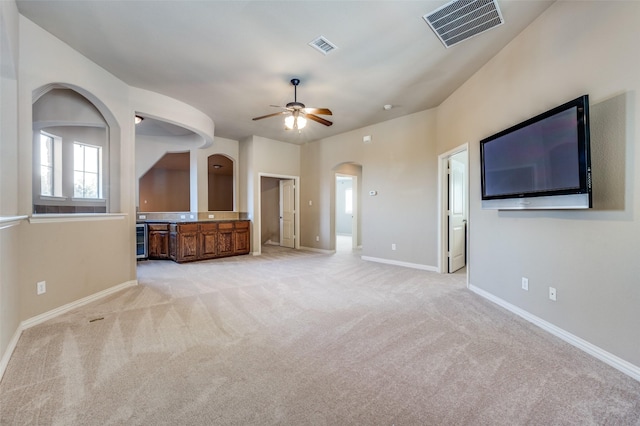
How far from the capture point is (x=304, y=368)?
6.18 feet

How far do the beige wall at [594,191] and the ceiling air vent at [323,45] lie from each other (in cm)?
193

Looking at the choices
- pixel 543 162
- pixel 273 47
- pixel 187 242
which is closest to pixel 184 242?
pixel 187 242

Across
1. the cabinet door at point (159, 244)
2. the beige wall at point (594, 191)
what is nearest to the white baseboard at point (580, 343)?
the beige wall at point (594, 191)

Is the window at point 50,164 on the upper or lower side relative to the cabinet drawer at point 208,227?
upper

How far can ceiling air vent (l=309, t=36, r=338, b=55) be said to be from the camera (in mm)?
2828

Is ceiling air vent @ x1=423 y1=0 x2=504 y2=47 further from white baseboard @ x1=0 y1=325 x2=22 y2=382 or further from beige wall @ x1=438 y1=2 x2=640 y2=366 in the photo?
white baseboard @ x1=0 y1=325 x2=22 y2=382

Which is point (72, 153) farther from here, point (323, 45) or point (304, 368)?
point (304, 368)

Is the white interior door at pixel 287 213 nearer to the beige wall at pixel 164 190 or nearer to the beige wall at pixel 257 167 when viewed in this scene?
the beige wall at pixel 257 167

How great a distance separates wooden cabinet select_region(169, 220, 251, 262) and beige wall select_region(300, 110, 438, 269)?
2.13 metres

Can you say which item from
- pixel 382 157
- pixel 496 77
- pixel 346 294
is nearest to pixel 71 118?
pixel 346 294

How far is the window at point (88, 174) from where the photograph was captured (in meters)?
3.70

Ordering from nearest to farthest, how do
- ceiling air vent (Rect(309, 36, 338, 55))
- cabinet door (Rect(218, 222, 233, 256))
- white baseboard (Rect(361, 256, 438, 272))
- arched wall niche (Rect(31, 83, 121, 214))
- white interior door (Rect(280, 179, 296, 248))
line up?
ceiling air vent (Rect(309, 36, 338, 55)), arched wall niche (Rect(31, 83, 121, 214)), white baseboard (Rect(361, 256, 438, 272)), cabinet door (Rect(218, 222, 233, 256)), white interior door (Rect(280, 179, 296, 248))

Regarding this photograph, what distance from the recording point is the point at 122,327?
A: 2527 mm

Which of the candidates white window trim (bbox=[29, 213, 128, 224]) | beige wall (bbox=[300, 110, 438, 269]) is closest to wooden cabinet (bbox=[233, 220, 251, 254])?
beige wall (bbox=[300, 110, 438, 269])
